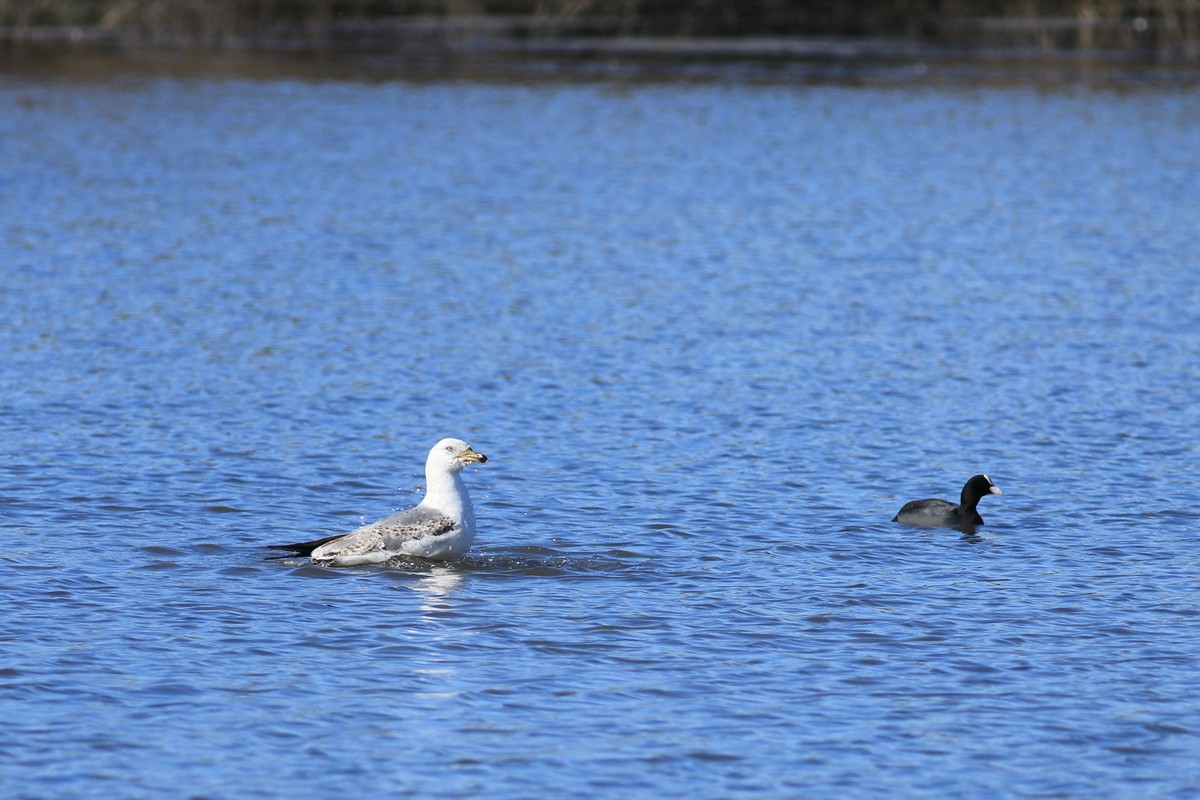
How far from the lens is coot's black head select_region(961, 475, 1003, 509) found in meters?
16.9

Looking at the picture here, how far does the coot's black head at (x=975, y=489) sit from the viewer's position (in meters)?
16.9

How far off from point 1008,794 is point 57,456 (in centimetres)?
1138

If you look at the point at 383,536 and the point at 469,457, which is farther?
the point at 469,457

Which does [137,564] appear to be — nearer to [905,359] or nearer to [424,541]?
[424,541]

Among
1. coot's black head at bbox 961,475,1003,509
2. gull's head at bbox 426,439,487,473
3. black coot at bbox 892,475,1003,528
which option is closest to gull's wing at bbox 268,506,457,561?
gull's head at bbox 426,439,487,473

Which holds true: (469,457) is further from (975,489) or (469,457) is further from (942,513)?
(975,489)

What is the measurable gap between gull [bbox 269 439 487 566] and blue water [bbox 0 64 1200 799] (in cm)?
21

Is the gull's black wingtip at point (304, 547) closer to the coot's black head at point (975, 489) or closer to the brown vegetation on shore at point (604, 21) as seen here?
the coot's black head at point (975, 489)

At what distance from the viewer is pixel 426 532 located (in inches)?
583

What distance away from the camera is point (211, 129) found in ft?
171

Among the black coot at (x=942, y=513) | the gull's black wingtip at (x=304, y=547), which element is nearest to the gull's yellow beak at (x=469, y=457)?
the gull's black wingtip at (x=304, y=547)

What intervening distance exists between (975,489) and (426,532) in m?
5.43

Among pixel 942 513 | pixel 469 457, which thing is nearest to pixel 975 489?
pixel 942 513

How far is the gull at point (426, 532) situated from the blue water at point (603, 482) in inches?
8.1
